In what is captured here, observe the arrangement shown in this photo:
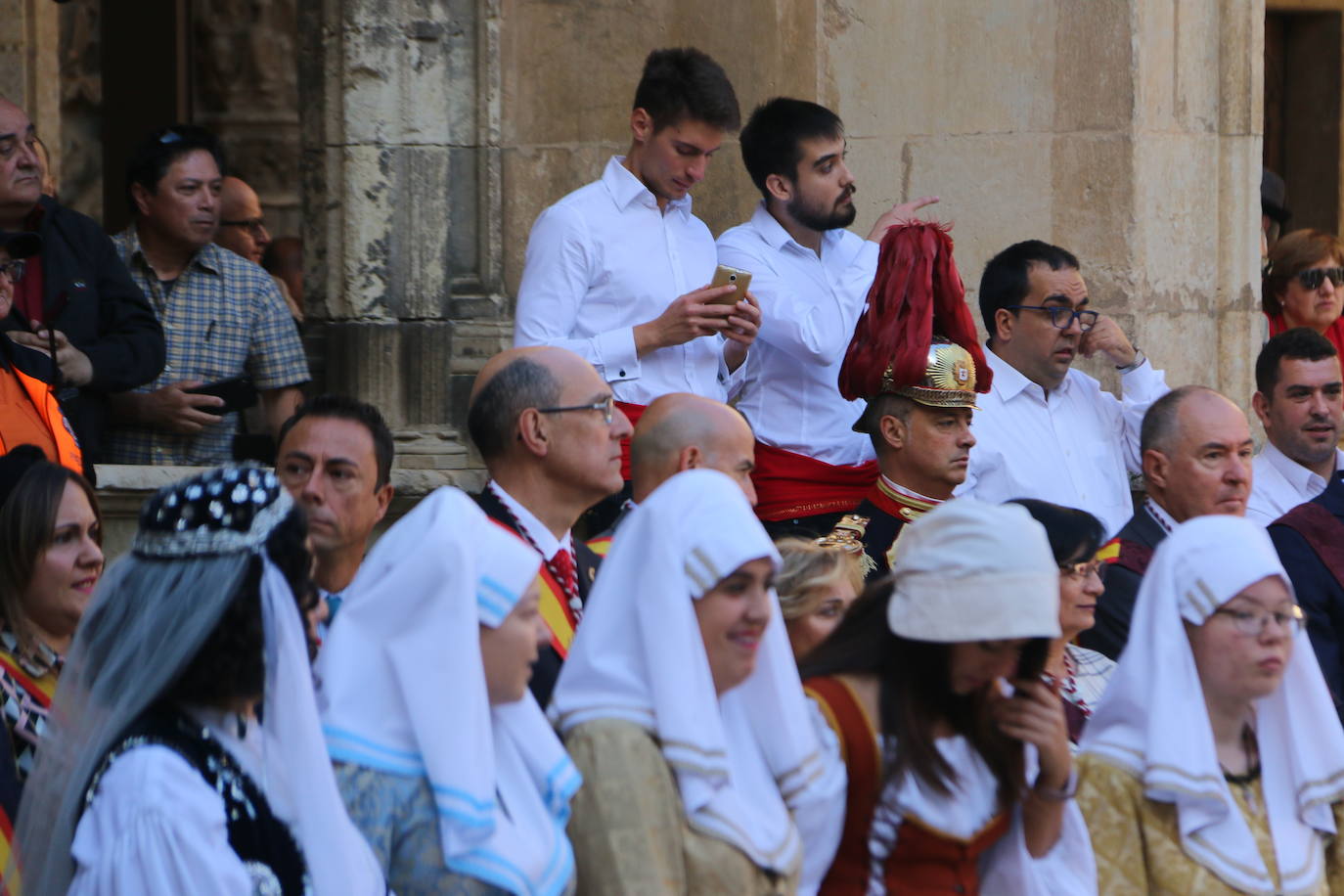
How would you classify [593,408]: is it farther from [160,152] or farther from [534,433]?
[160,152]

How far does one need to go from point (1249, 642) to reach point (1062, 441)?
223 centimetres

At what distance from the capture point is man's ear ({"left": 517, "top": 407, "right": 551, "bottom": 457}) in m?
4.40

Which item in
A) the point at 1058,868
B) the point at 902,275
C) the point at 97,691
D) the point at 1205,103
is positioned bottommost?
the point at 1058,868

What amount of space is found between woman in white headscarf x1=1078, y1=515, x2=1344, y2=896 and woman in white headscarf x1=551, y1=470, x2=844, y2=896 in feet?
2.28

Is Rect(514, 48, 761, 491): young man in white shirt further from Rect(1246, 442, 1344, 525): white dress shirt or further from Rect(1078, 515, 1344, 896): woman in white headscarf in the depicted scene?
Rect(1078, 515, 1344, 896): woman in white headscarf

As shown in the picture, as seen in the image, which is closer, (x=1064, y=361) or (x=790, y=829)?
(x=790, y=829)

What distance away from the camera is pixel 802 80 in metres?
7.24

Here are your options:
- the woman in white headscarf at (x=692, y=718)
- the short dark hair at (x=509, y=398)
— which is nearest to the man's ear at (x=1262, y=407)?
the short dark hair at (x=509, y=398)

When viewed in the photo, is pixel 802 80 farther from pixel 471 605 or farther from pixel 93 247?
pixel 471 605

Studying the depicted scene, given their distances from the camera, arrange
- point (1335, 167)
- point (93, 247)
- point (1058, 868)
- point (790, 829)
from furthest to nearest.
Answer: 1. point (1335, 167)
2. point (93, 247)
3. point (1058, 868)
4. point (790, 829)

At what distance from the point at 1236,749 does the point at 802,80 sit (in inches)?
145

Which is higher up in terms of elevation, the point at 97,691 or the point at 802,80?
the point at 802,80

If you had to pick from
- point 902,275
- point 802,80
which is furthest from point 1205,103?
point 902,275

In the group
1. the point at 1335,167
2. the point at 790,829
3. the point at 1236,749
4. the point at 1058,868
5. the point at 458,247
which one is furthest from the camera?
the point at 1335,167
